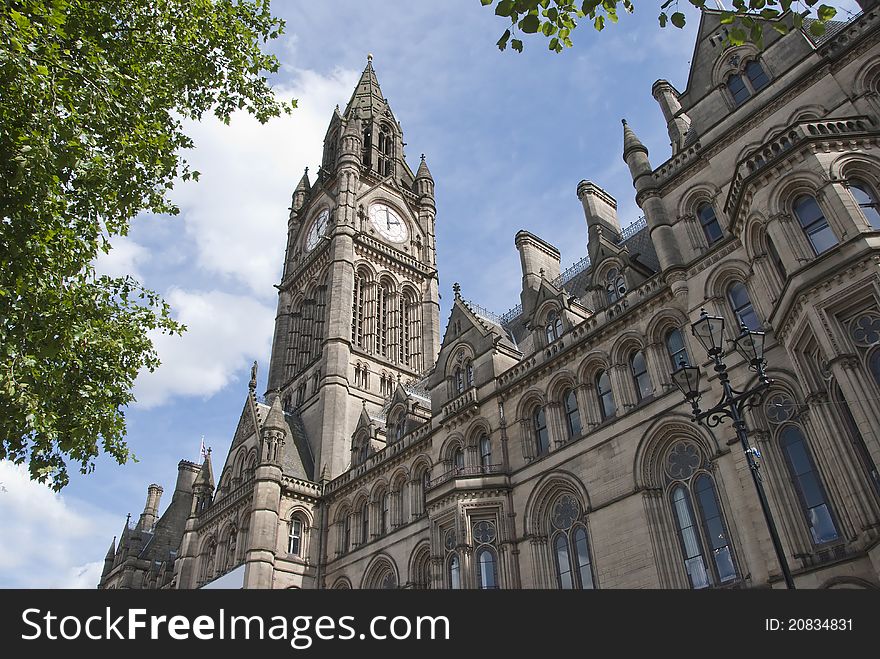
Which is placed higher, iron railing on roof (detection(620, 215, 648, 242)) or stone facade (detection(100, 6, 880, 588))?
iron railing on roof (detection(620, 215, 648, 242))

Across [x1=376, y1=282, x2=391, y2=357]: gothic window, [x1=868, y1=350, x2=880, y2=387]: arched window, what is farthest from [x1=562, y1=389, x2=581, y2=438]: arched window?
[x1=376, y1=282, x2=391, y2=357]: gothic window

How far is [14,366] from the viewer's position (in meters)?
11.9

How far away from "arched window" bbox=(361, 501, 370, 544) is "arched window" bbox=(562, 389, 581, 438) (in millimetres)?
12458

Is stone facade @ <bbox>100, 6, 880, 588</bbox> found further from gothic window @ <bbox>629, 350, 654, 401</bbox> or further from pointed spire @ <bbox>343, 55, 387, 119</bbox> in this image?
pointed spire @ <bbox>343, 55, 387, 119</bbox>

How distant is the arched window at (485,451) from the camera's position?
2556cm

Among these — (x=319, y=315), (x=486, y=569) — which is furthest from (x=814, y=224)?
(x=319, y=315)

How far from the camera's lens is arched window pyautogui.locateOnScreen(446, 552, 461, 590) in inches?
927

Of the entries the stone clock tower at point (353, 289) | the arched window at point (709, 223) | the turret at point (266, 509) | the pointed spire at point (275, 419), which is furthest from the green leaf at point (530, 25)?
the stone clock tower at point (353, 289)

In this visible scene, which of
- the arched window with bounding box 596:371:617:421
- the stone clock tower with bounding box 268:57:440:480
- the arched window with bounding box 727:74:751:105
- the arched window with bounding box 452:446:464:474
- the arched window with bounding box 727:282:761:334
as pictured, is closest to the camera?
the arched window with bounding box 727:282:761:334

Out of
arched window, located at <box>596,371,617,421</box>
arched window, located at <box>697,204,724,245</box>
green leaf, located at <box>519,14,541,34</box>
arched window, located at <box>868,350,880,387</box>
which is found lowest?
arched window, located at <box>868,350,880,387</box>

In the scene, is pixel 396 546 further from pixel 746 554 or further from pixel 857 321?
pixel 857 321

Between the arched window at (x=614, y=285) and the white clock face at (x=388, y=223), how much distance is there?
29.5 m

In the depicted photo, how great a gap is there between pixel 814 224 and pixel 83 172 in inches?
630
